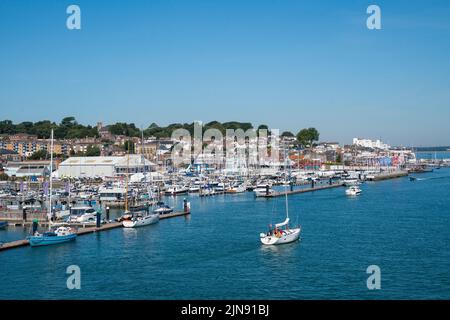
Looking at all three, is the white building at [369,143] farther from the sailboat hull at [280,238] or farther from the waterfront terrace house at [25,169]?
the sailboat hull at [280,238]

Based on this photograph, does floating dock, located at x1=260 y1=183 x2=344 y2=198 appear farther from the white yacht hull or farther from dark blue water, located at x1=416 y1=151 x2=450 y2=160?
dark blue water, located at x1=416 y1=151 x2=450 y2=160

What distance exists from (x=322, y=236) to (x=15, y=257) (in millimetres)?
5463

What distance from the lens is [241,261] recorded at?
7918 millimetres

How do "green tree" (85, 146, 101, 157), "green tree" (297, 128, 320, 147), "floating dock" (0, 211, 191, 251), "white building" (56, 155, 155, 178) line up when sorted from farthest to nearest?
"green tree" (297, 128, 320, 147) → "green tree" (85, 146, 101, 157) → "white building" (56, 155, 155, 178) → "floating dock" (0, 211, 191, 251)

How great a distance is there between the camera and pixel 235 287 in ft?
21.3

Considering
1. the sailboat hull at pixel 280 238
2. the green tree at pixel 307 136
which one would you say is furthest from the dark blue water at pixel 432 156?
the sailboat hull at pixel 280 238

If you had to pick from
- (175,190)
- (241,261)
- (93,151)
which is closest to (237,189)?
(175,190)

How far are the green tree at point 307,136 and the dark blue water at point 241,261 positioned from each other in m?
36.7

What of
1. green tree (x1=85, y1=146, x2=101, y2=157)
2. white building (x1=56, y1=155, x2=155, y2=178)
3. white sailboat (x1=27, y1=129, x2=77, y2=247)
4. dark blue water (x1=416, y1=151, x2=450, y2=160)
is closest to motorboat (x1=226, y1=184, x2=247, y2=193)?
white building (x1=56, y1=155, x2=155, y2=178)

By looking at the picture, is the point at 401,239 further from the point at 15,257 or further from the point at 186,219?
the point at 15,257

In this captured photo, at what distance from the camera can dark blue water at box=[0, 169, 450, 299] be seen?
6387 millimetres

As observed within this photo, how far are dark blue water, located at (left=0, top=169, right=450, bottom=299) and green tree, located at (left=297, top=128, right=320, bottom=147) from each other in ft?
120

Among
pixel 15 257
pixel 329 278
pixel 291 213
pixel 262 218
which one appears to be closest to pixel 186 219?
pixel 262 218

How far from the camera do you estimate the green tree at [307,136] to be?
49.6m
